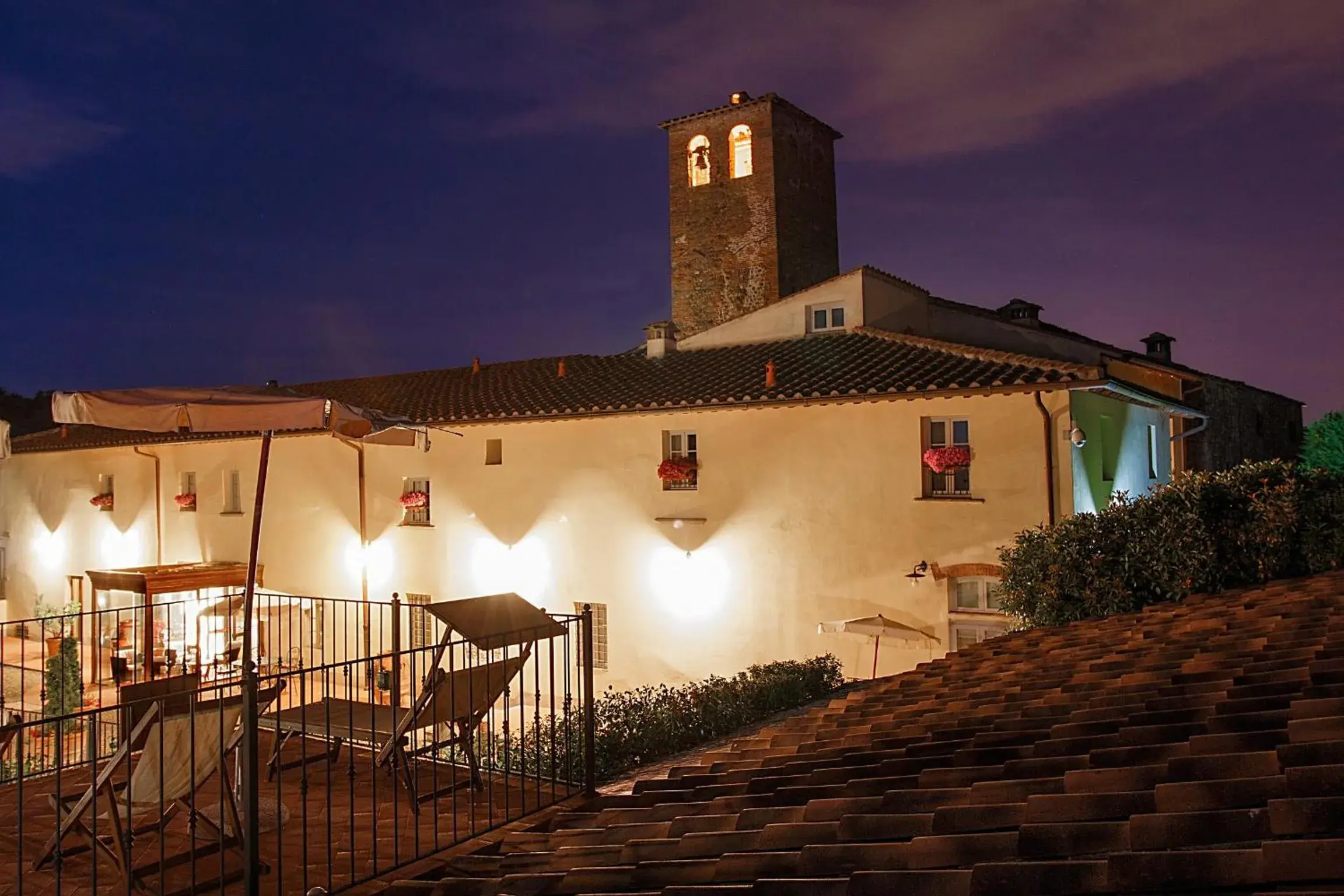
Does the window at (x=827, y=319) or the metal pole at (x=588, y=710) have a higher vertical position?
the window at (x=827, y=319)

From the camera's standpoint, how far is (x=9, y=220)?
7862 cm

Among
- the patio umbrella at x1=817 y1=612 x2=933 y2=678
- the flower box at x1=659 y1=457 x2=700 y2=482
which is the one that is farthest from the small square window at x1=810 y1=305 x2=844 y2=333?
the patio umbrella at x1=817 y1=612 x2=933 y2=678

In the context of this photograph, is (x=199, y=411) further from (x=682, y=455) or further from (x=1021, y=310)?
(x=1021, y=310)

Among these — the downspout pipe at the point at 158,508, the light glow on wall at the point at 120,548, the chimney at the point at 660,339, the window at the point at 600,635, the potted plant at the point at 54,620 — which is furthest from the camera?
the light glow on wall at the point at 120,548

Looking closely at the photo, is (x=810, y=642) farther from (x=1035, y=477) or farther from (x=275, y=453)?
(x=275, y=453)

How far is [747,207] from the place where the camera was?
102 feet

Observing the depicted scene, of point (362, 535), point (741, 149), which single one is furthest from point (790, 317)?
point (741, 149)

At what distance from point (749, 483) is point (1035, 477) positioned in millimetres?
4212

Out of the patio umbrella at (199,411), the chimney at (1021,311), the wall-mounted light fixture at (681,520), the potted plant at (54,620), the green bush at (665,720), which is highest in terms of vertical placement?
the chimney at (1021,311)

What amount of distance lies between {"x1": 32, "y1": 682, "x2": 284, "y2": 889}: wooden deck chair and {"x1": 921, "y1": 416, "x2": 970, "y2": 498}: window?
10.2m

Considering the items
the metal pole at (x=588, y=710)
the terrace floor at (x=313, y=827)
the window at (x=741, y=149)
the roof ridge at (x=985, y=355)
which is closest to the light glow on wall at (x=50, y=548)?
the terrace floor at (x=313, y=827)

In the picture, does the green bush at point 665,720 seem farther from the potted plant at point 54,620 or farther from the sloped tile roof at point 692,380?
the potted plant at point 54,620

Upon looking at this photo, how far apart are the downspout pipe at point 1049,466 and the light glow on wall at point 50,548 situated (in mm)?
22928

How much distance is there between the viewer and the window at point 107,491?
23625 millimetres
